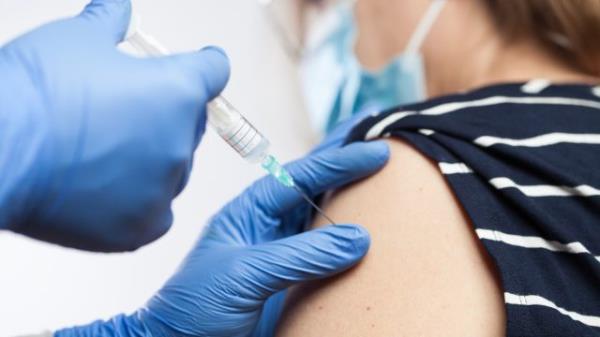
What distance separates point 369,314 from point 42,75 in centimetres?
48

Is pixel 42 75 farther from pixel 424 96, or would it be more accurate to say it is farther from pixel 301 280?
pixel 424 96

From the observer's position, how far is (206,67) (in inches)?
24.9

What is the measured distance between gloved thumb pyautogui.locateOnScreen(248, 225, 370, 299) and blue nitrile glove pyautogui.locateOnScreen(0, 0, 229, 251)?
0.60ft

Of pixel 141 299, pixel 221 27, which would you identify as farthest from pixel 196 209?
pixel 221 27

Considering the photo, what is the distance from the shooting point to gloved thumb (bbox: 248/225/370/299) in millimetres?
715

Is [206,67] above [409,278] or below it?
above

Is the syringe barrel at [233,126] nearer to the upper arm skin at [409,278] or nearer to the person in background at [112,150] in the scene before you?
the person in background at [112,150]

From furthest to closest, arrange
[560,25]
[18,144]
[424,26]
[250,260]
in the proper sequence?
1. [424,26]
2. [560,25]
3. [250,260]
4. [18,144]

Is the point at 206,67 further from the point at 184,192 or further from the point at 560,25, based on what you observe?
the point at 560,25

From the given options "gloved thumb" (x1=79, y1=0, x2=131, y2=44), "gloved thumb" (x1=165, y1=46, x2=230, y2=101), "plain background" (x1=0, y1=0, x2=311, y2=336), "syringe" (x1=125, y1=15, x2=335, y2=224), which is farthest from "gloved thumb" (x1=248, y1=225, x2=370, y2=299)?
"plain background" (x1=0, y1=0, x2=311, y2=336)

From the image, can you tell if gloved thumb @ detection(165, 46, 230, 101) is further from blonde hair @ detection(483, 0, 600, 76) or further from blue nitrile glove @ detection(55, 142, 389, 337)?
A: blonde hair @ detection(483, 0, 600, 76)

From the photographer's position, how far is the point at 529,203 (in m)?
0.68

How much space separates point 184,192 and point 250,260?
0.47 meters

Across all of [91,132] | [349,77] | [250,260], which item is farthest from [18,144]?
[349,77]
